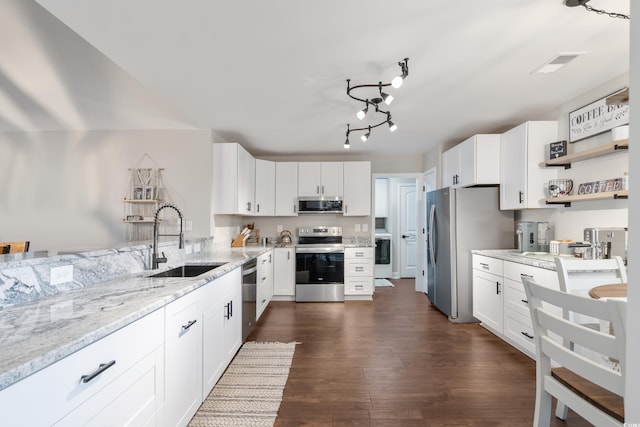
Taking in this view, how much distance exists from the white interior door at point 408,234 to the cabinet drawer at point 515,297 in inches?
132

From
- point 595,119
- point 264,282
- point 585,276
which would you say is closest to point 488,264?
point 585,276

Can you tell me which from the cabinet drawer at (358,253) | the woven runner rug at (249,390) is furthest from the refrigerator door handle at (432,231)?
the woven runner rug at (249,390)

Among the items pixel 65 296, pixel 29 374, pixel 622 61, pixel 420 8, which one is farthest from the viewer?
pixel 622 61

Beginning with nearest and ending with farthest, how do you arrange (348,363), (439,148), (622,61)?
(622,61), (348,363), (439,148)

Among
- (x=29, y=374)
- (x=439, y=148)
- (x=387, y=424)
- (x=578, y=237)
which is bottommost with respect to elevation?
(x=387, y=424)

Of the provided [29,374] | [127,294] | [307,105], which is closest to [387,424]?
[127,294]

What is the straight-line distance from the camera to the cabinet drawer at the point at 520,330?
2.58m

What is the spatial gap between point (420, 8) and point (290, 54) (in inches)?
34.6

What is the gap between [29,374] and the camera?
0.74 metres

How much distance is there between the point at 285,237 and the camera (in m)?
4.93

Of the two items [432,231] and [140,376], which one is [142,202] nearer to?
[140,376]

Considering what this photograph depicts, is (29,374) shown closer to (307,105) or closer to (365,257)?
(307,105)

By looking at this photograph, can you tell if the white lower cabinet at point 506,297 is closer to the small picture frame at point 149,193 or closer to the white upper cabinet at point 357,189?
the white upper cabinet at point 357,189

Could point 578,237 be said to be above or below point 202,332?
above
